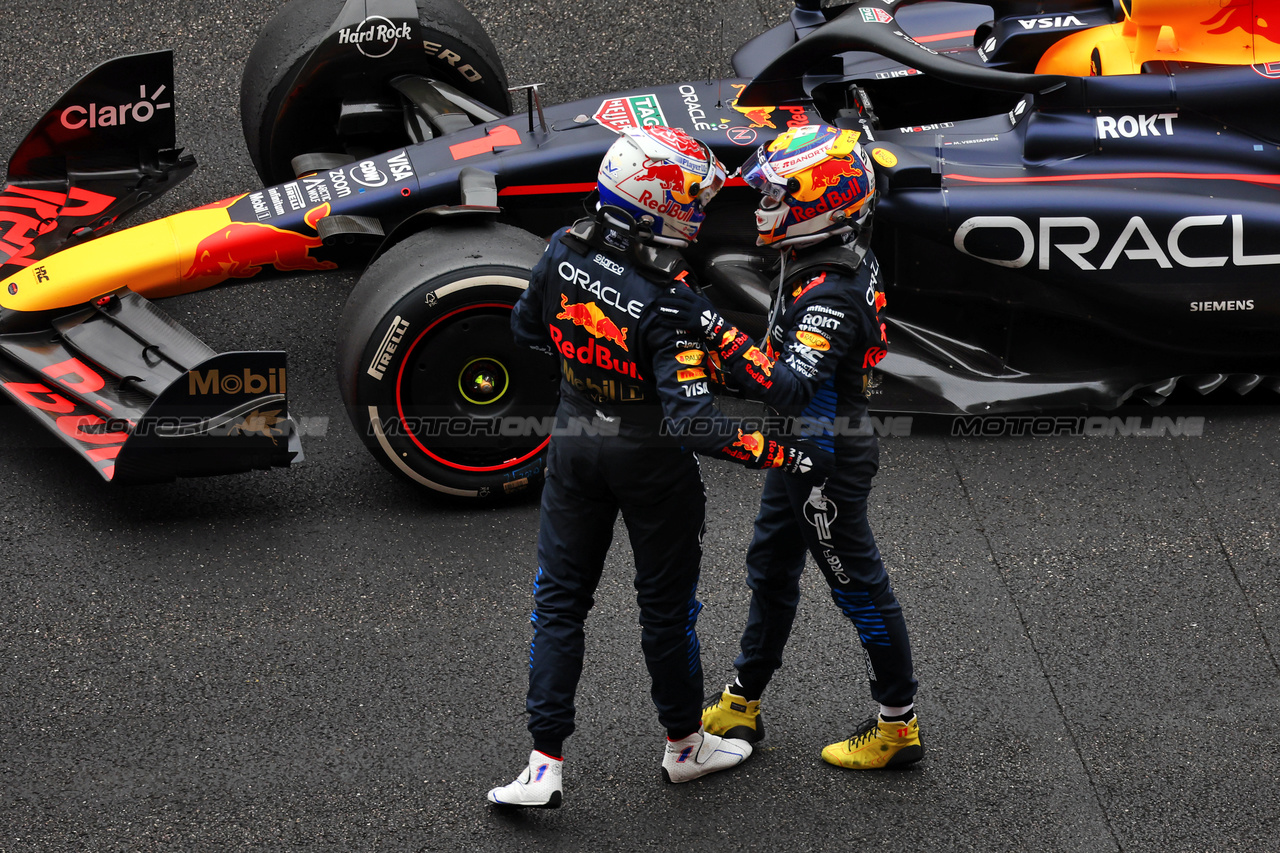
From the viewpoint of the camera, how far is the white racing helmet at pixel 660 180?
2.93 metres

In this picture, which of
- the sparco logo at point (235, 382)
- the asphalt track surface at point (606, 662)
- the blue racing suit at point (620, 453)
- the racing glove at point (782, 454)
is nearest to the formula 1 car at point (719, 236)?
the sparco logo at point (235, 382)

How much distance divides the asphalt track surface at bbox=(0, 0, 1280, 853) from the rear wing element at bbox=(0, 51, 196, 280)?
0.74m

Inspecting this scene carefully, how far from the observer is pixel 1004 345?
4.82 metres

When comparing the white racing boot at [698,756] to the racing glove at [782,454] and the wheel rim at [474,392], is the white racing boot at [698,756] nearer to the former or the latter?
the racing glove at [782,454]

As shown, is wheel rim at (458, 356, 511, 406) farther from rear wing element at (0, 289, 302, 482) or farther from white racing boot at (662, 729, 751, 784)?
white racing boot at (662, 729, 751, 784)

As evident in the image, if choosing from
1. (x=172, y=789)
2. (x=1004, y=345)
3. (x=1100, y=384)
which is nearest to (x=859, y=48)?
(x=1004, y=345)

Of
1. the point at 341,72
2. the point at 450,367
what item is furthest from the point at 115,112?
the point at 450,367

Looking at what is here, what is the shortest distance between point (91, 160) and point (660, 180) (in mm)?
3166

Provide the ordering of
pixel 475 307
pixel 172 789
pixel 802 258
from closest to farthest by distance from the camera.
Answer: pixel 802 258, pixel 172 789, pixel 475 307

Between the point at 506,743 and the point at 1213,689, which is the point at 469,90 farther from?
the point at 1213,689

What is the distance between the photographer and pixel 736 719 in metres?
3.62

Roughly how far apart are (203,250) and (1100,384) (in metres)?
3.40

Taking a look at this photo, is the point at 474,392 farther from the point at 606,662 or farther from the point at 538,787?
the point at 538,787

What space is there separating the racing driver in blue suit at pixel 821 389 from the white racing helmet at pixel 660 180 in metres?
0.17
